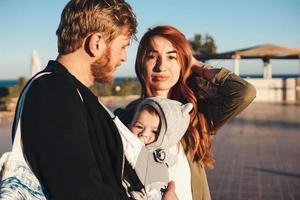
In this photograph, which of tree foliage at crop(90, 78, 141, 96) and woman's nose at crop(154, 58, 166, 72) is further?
tree foliage at crop(90, 78, 141, 96)

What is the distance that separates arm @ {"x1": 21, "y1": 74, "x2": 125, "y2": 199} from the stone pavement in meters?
5.03

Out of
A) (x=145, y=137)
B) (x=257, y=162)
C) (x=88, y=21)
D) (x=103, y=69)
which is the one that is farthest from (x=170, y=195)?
(x=257, y=162)

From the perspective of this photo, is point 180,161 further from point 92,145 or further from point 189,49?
point 92,145

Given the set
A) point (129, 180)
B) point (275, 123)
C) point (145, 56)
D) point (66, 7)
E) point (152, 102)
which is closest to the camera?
point (66, 7)

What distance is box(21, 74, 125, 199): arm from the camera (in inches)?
45.9

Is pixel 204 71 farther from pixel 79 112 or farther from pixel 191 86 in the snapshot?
pixel 79 112

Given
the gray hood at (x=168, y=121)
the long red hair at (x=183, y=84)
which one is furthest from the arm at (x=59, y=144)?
the long red hair at (x=183, y=84)

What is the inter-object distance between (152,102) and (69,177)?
3.10ft

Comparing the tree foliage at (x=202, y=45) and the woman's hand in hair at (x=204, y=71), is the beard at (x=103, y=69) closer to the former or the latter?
A: the woman's hand in hair at (x=204, y=71)

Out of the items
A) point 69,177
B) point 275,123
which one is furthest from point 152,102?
point 275,123

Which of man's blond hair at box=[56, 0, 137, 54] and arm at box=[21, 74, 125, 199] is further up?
→ man's blond hair at box=[56, 0, 137, 54]

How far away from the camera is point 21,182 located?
122 centimetres

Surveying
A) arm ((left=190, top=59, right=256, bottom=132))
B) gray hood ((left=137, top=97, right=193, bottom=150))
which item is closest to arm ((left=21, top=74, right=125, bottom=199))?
gray hood ((left=137, top=97, right=193, bottom=150))

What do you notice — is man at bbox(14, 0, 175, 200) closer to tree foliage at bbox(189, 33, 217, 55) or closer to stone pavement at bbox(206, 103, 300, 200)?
stone pavement at bbox(206, 103, 300, 200)
